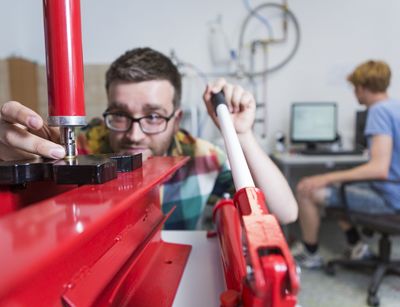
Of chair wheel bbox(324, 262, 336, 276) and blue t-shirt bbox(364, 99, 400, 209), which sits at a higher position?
blue t-shirt bbox(364, 99, 400, 209)

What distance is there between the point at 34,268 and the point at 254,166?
60cm

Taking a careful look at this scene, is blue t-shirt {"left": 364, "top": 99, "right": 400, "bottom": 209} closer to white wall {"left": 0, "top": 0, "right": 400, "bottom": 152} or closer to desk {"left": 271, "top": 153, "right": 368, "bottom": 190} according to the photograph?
desk {"left": 271, "top": 153, "right": 368, "bottom": 190}

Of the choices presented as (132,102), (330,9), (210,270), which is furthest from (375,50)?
(210,270)

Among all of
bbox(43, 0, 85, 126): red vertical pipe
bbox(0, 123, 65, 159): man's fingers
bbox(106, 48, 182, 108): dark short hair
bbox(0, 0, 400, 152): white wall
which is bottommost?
bbox(0, 123, 65, 159): man's fingers

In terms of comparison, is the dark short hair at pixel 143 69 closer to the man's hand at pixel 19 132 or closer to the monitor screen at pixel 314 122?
the man's hand at pixel 19 132

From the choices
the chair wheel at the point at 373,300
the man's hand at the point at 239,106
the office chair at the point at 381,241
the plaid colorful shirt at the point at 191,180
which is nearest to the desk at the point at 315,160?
the office chair at the point at 381,241

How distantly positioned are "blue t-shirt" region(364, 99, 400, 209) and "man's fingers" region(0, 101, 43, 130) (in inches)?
63.5

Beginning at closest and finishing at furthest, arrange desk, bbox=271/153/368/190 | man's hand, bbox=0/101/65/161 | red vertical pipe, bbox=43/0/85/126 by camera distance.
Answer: red vertical pipe, bbox=43/0/85/126
man's hand, bbox=0/101/65/161
desk, bbox=271/153/368/190

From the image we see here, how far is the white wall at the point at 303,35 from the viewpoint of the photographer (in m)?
2.49

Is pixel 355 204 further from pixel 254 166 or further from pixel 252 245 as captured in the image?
pixel 252 245

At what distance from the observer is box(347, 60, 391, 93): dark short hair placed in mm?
1758

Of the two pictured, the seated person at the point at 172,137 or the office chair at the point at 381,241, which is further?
the office chair at the point at 381,241

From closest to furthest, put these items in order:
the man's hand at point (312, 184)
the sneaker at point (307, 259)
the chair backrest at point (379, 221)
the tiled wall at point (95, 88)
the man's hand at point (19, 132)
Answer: the man's hand at point (19, 132), the chair backrest at point (379, 221), the man's hand at point (312, 184), the sneaker at point (307, 259), the tiled wall at point (95, 88)

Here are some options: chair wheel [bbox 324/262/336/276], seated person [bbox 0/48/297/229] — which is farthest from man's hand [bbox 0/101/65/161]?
chair wheel [bbox 324/262/336/276]
